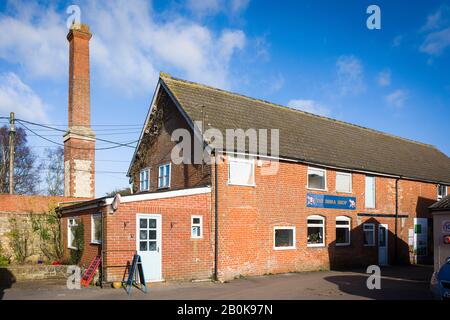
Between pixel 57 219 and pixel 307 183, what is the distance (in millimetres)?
12195

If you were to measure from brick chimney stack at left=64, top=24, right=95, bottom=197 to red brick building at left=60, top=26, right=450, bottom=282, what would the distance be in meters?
0.12

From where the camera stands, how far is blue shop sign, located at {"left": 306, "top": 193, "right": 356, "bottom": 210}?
2055 cm

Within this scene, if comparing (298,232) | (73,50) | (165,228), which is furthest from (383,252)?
(73,50)

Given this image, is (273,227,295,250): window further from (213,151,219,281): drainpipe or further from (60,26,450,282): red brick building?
(213,151,219,281): drainpipe

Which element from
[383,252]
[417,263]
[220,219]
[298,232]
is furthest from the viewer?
[417,263]

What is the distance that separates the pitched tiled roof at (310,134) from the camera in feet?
65.9

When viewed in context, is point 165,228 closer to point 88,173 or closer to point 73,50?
point 88,173

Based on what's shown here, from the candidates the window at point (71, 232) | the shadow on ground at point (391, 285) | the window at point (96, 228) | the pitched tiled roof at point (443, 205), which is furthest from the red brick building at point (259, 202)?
the pitched tiled roof at point (443, 205)

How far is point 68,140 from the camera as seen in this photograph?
2489 cm

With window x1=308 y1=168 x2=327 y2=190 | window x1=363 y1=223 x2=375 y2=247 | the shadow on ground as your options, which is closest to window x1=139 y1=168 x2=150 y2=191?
window x1=308 y1=168 x2=327 y2=190

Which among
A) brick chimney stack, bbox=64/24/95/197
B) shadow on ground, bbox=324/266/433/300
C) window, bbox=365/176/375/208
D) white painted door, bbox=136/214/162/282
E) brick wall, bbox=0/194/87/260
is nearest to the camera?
shadow on ground, bbox=324/266/433/300

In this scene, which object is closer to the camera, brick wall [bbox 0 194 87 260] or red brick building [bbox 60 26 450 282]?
red brick building [bbox 60 26 450 282]

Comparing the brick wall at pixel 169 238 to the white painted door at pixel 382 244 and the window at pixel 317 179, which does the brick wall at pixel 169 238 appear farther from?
the white painted door at pixel 382 244

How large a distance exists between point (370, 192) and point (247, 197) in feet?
29.4
